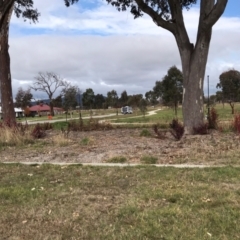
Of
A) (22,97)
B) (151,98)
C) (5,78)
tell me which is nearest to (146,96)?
(151,98)

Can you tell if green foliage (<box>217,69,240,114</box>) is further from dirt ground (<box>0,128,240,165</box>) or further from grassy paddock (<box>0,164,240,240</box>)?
grassy paddock (<box>0,164,240,240</box>)

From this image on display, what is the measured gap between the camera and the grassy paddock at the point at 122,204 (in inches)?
153

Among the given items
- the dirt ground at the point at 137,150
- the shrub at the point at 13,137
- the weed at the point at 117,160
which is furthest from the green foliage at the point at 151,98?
the weed at the point at 117,160

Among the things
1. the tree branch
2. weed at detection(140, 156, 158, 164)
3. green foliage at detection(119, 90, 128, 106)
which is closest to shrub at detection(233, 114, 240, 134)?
the tree branch

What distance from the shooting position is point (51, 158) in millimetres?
8820

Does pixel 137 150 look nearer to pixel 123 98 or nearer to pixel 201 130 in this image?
pixel 201 130

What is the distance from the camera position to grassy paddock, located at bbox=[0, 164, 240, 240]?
3877 millimetres

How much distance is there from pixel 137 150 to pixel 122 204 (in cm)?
448

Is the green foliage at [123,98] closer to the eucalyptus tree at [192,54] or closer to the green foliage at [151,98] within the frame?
the green foliage at [151,98]

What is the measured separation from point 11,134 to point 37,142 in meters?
0.88

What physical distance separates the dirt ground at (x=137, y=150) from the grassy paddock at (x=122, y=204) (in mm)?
1308

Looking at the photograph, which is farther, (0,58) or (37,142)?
(0,58)

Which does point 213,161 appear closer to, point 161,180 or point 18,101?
point 161,180

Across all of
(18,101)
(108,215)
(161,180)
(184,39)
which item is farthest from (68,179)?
(18,101)
